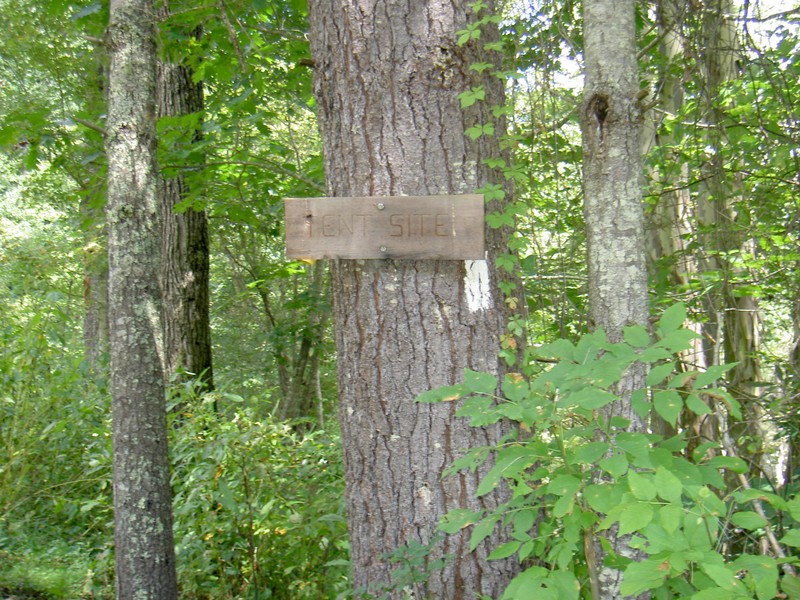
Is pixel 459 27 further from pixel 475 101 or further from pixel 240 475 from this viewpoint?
pixel 240 475

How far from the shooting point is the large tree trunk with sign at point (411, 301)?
2820mm

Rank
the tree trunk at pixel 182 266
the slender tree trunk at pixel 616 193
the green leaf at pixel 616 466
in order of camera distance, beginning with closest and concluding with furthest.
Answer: the green leaf at pixel 616 466 → the slender tree trunk at pixel 616 193 → the tree trunk at pixel 182 266

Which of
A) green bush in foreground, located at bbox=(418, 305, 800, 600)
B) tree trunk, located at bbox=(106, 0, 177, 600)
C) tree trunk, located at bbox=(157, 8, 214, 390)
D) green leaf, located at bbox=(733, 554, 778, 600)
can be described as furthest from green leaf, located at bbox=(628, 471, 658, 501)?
tree trunk, located at bbox=(157, 8, 214, 390)

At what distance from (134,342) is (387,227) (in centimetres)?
158

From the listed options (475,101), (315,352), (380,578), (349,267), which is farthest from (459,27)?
(315,352)

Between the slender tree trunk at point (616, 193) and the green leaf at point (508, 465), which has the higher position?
the slender tree trunk at point (616, 193)

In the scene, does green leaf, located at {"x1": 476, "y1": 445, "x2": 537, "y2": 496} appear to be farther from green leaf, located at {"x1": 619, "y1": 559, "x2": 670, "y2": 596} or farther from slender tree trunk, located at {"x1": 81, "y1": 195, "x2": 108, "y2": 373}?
slender tree trunk, located at {"x1": 81, "y1": 195, "x2": 108, "y2": 373}

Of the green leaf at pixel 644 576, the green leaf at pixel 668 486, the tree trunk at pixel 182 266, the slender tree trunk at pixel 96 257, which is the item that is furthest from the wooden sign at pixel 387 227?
the tree trunk at pixel 182 266

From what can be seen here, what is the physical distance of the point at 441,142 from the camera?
9.43ft

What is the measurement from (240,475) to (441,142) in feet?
8.01

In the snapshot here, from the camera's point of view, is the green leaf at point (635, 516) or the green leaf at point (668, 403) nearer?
the green leaf at point (635, 516)

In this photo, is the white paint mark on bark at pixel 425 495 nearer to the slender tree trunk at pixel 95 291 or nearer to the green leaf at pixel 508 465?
the green leaf at pixel 508 465

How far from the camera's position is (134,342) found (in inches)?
142

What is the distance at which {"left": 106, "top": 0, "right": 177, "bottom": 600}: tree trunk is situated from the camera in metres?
3.59
